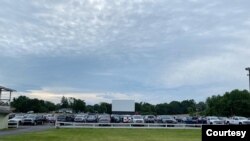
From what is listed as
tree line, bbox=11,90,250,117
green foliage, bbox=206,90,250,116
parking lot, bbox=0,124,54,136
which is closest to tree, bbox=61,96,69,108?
tree line, bbox=11,90,250,117

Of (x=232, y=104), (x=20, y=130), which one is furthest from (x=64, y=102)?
(x=20, y=130)

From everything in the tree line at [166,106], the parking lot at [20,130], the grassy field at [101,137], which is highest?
the tree line at [166,106]

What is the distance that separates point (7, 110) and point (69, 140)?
24.6 m

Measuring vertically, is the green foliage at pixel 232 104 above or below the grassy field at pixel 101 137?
above

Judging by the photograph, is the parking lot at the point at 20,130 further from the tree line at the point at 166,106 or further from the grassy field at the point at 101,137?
the tree line at the point at 166,106

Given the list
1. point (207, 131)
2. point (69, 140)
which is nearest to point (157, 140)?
point (69, 140)

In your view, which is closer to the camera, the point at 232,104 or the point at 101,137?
the point at 101,137

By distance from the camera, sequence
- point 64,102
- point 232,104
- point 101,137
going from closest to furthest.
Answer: point 101,137, point 232,104, point 64,102

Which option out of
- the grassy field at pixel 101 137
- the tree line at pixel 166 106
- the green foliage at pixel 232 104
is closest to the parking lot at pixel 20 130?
the grassy field at pixel 101 137

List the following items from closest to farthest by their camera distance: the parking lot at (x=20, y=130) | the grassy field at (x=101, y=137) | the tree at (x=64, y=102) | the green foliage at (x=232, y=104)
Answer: the grassy field at (x=101, y=137)
the parking lot at (x=20, y=130)
the green foliage at (x=232, y=104)
the tree at (x=64, y=102)

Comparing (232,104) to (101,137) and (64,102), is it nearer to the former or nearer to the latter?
(64,102)

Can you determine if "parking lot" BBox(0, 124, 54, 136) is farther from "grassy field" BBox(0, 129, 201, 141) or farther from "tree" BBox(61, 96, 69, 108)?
"tree" BBox(61, 96, 69, 108)

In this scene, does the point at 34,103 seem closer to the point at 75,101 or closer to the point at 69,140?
the point at 75,101

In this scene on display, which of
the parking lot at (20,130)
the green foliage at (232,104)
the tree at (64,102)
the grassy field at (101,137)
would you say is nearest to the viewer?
the grassy field at (101,137)
